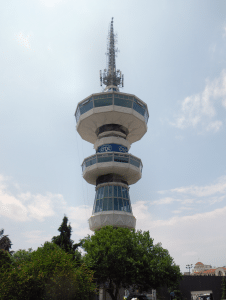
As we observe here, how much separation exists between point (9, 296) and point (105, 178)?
42.0 metres

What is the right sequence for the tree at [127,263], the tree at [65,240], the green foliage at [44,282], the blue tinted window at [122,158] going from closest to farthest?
the green foliage at [44,282]
the tree at [65,240]
the tree at [127,263]
the blue tinted window at [122,158]

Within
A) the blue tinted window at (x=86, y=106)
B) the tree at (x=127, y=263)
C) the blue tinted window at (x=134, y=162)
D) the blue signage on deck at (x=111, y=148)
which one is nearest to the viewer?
the tree at (x=127, y=263)

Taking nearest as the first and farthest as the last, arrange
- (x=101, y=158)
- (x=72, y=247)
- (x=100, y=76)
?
(x=72, y=247), (x=101, y=158), (x=100, y=76)

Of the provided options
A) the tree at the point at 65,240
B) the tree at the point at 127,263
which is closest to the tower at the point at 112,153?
the tree at the point at 127,263

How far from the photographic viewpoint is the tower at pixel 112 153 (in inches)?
2121

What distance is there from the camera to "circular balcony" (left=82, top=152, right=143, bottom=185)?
181 ft

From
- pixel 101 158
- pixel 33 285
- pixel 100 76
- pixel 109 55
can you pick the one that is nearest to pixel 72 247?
pixel 33 285

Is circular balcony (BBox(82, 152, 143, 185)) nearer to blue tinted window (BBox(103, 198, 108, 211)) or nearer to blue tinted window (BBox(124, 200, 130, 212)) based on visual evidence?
blue tinted window (BBox(124, 200, 130, 212))

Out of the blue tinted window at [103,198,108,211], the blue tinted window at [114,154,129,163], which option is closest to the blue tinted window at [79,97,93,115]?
the blue tinted window at [114,154,129,163]

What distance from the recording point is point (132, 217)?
5441 cm

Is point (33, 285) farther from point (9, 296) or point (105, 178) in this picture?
point (105, 178)

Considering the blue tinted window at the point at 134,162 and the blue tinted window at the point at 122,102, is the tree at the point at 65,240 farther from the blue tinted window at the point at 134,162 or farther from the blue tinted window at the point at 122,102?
the blue tinted window at the point at 122,102

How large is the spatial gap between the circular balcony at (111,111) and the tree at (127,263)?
1291 inches

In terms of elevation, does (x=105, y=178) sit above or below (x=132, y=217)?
above
